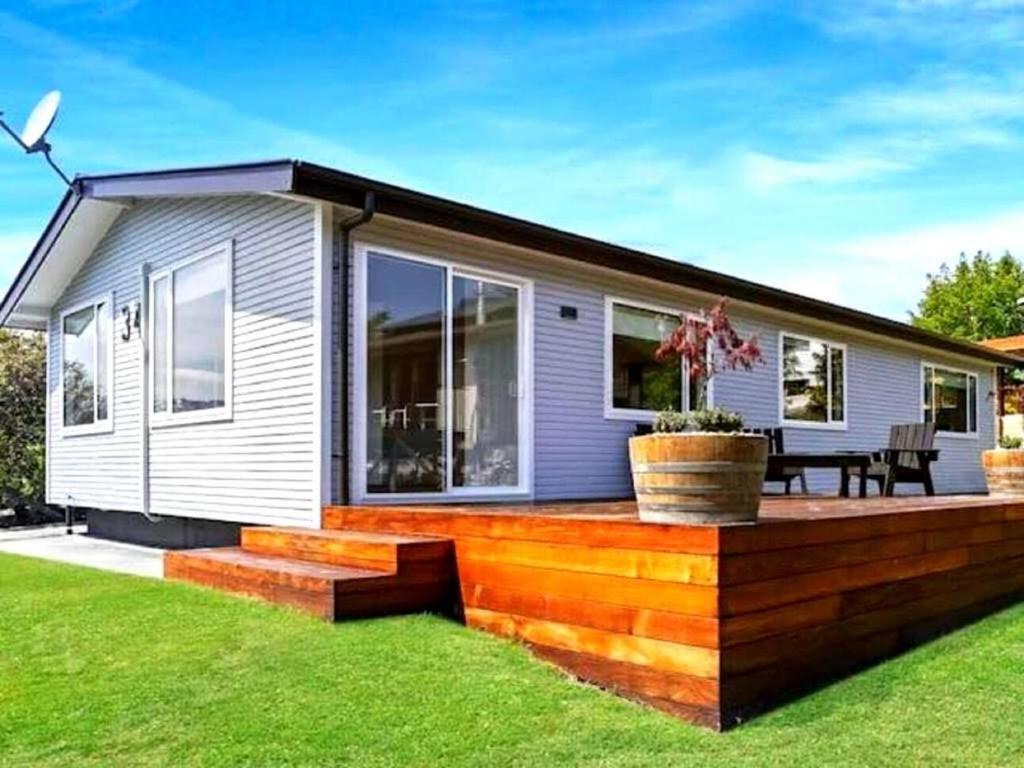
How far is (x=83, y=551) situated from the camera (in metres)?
8.89

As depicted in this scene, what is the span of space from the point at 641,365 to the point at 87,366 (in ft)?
20.4

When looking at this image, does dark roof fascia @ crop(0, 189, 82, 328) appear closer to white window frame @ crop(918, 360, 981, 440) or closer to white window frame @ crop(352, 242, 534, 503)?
white window frame @ crop(352, 242, 534, 503)

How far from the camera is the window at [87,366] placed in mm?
9805

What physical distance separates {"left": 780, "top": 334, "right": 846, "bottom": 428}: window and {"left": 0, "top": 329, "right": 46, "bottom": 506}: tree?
37.8ft

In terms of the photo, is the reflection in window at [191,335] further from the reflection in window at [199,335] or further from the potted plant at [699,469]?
the potted plant at [699,469]

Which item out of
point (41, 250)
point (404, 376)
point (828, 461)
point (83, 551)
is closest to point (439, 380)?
point (404, 376)

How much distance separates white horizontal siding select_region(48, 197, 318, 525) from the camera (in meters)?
6.66

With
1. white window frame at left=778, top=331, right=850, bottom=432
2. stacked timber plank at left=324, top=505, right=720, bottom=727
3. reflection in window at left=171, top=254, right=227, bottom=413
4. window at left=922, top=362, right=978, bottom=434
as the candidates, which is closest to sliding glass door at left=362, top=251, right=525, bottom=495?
reflection in window at left=171, top=254, right=227, bottom=413

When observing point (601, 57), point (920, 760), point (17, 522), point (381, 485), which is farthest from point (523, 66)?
point (17, 522)

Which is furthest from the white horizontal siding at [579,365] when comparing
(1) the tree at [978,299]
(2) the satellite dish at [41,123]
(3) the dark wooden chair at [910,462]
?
(1) the tree at [978,299]

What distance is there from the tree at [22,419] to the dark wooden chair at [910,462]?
1262cm

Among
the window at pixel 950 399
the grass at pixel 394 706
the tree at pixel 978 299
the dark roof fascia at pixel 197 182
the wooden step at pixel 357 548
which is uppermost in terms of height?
the tree at pixel 978 299

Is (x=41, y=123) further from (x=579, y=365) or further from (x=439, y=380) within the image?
(x=579, y=365)

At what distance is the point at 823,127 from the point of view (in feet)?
44.3
